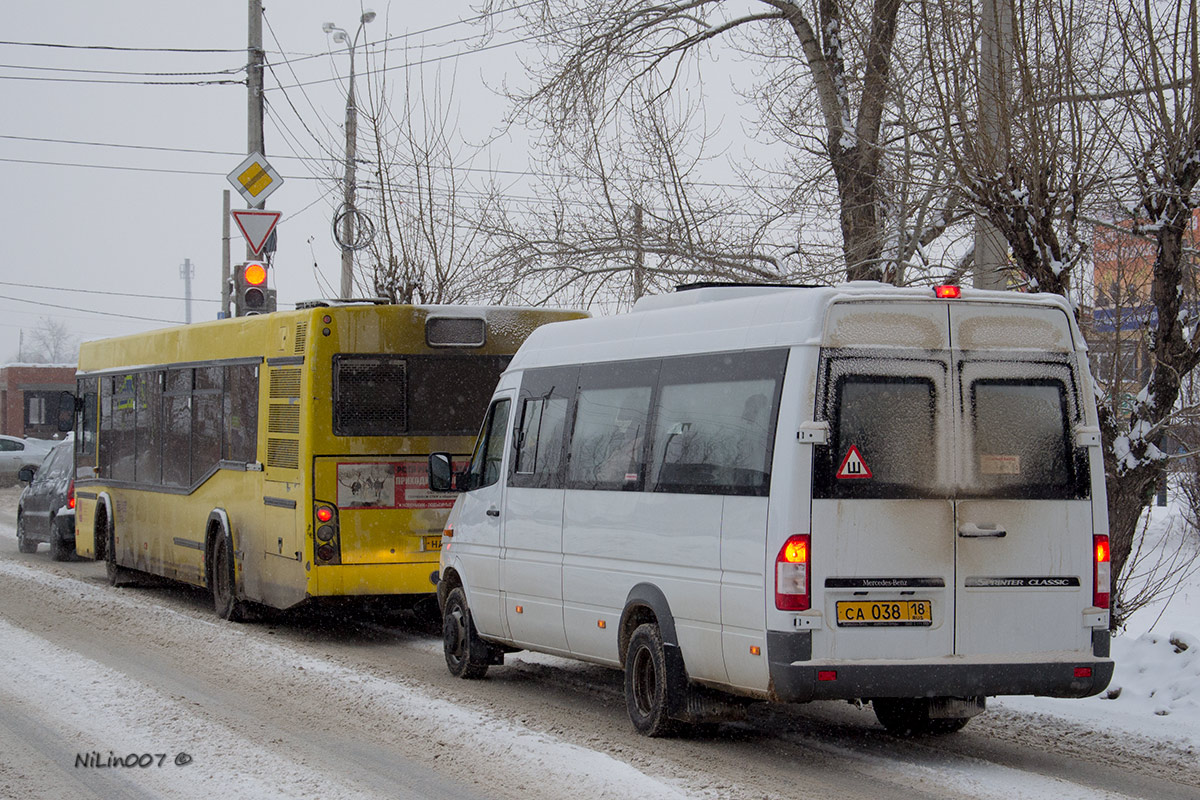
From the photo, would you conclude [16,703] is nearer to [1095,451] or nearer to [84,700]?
[84,700]

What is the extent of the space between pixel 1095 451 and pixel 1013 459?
1.55 ft

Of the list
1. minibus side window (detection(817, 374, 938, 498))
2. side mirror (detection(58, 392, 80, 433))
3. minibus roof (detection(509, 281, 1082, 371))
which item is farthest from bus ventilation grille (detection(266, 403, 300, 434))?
minibus side window (detection(817, 374, 938, 498))

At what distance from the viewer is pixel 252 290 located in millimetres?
18469

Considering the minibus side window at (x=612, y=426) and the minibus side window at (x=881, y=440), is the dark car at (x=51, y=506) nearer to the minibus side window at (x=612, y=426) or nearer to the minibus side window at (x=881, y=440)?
the minibus side window at (x=612, y=426)

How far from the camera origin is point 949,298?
7.82 meters

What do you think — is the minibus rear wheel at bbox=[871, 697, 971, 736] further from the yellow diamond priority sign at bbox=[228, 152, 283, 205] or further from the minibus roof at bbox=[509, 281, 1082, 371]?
the yellow diamond priority sign at bbox=[228, 152, 283, 205]

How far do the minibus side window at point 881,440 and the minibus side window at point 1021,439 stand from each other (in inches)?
10.6

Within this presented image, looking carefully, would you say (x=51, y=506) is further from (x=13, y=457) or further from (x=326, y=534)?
(x=13, y=457)

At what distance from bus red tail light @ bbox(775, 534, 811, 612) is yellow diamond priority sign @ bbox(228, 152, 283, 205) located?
14.3 m

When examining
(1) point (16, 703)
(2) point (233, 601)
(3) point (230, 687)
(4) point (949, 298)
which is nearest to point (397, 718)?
(3) point (230, 687)

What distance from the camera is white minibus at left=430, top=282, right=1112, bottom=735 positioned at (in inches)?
295

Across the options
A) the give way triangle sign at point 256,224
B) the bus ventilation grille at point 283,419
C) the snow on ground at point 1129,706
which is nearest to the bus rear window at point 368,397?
the bus ventilation grille at point 283,419

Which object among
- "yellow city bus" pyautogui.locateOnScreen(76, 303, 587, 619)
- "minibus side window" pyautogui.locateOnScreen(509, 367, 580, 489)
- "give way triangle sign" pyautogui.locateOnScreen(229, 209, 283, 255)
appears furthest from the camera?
"give way triangle sign" pyautogui.locateOnScreen(229, 209, 283, 255)

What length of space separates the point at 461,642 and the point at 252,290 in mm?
8652
